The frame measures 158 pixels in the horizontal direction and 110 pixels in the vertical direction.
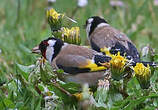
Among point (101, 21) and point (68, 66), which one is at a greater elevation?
point (101, 21)

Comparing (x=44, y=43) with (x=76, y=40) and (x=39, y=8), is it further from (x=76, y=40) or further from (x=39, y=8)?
(x=39, y=8)

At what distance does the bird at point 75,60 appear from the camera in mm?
3613

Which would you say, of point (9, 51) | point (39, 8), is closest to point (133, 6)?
point (39, 8)

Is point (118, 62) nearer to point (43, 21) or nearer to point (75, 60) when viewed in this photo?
point (75, 60)

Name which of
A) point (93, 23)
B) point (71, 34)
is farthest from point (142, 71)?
point (93, 23)

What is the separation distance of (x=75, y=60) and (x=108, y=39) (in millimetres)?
1188

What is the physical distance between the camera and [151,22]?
261 inches

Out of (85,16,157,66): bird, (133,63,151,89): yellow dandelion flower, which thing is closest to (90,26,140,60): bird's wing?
(85,16,157,66): bird

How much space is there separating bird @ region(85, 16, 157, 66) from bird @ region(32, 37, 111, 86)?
0.60 meters

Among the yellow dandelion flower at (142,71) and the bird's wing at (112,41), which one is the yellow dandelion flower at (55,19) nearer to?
the yellow dandelion flower at (142,71)

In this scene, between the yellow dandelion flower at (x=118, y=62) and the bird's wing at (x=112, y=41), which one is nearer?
the yellow dandelion flower at (x=118, y=62)

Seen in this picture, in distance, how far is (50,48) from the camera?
384 cm

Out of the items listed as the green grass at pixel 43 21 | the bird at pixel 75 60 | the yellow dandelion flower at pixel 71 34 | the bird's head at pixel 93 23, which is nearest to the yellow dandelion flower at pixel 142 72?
the bird at pixel 75 60

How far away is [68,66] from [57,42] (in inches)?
8.1
